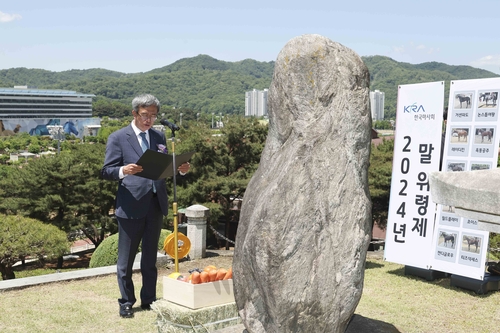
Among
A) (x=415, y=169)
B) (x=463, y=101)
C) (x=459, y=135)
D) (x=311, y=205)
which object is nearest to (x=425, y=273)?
(x=415, y=169)

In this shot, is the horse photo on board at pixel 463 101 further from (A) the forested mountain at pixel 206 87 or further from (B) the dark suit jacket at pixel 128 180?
(A) the forested mountain at pixel 206 87

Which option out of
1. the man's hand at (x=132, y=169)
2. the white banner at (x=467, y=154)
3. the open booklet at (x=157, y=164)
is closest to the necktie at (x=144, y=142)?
the open booklet at (x=157, y=164)

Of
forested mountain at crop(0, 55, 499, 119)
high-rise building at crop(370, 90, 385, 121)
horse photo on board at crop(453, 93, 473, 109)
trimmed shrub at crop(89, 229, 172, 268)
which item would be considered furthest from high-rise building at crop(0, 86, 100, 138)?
horse photo on board at crop(453, 93, 473, 109)

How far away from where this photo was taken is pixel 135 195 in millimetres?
5461

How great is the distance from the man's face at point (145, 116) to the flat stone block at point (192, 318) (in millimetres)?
1763

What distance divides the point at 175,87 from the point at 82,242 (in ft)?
494

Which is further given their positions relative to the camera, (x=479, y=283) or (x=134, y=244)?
(x=479, y=283)

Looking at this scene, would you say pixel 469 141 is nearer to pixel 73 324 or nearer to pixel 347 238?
pixel 347 238

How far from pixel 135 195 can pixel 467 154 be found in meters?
4.89

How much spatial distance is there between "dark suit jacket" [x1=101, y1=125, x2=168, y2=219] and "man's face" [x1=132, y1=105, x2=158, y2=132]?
130mm

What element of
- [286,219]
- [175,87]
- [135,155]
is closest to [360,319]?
[286,219]

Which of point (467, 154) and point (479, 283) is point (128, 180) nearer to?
point (467, 154)

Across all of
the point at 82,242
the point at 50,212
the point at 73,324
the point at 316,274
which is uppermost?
the point at 316,274

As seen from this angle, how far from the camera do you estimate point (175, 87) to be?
177625 millimetres
